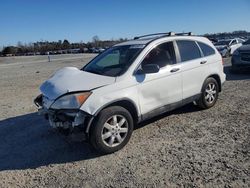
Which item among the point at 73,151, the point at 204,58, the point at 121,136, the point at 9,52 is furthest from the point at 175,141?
the point at 9,52

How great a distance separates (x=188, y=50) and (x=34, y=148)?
3.79 meters

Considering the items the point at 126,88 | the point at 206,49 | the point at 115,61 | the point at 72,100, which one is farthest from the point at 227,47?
the point at 72,100

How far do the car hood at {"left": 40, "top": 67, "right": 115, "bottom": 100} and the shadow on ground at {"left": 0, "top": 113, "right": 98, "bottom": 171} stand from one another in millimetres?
994

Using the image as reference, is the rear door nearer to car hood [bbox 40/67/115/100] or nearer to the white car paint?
the white car paint

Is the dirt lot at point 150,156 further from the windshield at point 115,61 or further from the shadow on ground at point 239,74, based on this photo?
the shadow on ground at point 239,74

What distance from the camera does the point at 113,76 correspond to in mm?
5090

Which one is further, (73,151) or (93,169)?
(73,151)

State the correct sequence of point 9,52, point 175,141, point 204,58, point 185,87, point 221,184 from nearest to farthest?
point 221,184 < point 175,141 < point 185,87 < point 204,58 < point 9,52

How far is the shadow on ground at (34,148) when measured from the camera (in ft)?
15.6

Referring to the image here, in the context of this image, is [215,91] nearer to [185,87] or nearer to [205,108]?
[205,108]

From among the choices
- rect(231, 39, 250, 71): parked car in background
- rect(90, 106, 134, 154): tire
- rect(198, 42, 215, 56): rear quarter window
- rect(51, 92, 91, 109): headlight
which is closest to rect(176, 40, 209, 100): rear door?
rect(198, 42, 215, 56): rear quarter window

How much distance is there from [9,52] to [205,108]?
4480 inches

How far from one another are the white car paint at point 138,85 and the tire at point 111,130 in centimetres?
17

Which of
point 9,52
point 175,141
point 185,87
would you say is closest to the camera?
point 175,141
